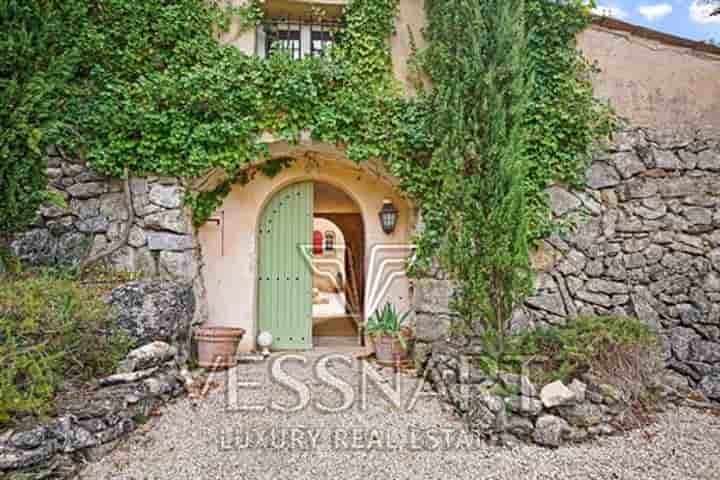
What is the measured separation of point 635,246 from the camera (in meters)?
4.87

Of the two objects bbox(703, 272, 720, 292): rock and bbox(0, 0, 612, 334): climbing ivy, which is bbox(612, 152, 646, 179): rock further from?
bbox(703, 272, 720, 292): rock

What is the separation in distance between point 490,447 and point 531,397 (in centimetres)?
52

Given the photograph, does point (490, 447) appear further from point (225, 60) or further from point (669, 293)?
point (225, 60)

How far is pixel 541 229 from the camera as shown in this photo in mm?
4824

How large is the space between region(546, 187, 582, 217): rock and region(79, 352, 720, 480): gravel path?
2307 millimetres

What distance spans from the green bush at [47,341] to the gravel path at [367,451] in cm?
63

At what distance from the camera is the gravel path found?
2811mm

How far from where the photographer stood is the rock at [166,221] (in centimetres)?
466

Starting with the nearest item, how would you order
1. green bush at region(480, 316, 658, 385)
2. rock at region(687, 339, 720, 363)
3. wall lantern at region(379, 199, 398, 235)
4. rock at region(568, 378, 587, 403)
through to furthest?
rock at region(568, 378, 587, 403), green bush at region(480, 316, 658, 385), rock at region(687, 339, 720, 363), wall lantern at region(379, 199, 398, 235)

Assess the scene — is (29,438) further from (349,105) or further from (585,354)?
(585,354)

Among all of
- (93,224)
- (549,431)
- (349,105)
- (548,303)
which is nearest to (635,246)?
(548,303)

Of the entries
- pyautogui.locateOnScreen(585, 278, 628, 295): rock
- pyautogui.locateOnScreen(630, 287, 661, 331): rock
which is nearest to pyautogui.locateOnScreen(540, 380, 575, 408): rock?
pyautogui.locateOnScreen(585, 278, 628, 295): rock

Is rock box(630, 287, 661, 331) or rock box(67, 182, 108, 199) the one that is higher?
rock box(67, 182, 108, 199)

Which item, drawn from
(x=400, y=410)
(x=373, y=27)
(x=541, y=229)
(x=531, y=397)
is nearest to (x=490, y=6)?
(x=373, y=27)
